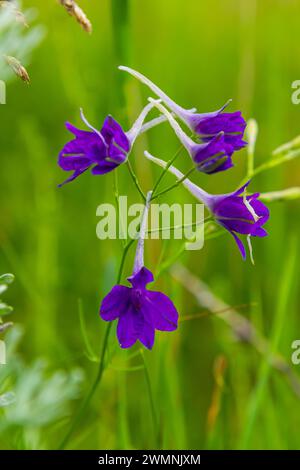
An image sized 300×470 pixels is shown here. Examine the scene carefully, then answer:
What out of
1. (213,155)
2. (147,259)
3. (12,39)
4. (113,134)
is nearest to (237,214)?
(213,155)

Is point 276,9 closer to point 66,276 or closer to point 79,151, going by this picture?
point 66,276

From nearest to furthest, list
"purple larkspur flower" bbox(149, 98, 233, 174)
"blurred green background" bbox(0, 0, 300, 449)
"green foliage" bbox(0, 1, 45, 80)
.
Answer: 1. "purple larkspur flower" bbox(149, 98, 233, 174)
2. "green foliage" bbox(0, 1, 45, 80)
3. "blurred green background" bbox(0, 0, 300, 449)

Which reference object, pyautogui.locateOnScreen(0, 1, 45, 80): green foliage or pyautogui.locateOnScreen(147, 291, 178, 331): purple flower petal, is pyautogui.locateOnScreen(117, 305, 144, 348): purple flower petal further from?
pyautogui.locateOnScreen(0, 1, 45, 80): green foliage

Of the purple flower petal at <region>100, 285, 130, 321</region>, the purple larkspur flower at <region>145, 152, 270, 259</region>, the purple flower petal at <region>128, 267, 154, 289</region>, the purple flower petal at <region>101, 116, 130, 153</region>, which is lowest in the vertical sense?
the purple flower petal at <region>100, 285, 130, 321</region>

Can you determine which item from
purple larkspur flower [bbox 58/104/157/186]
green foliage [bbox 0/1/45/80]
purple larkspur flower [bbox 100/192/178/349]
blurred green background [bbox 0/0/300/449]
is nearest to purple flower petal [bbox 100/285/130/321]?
purple larkspur flower [bbox 100/192/178/349]

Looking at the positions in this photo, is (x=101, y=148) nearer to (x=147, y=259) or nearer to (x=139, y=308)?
(x=139, y=308)

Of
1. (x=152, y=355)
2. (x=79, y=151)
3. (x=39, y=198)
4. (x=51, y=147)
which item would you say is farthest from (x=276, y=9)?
(x=79, y=151)
